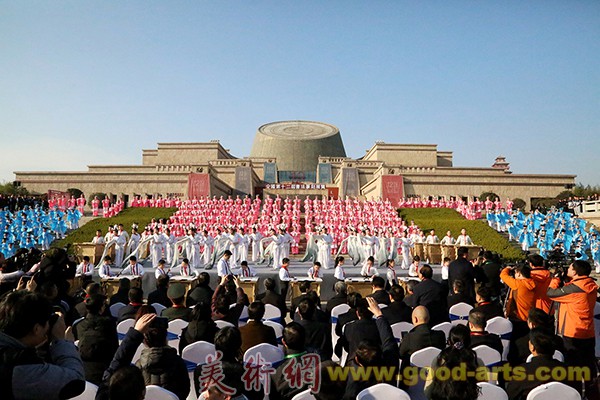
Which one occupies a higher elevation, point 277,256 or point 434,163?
point 434,163

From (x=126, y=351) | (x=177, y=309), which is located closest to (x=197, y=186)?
(x=177, y=309)

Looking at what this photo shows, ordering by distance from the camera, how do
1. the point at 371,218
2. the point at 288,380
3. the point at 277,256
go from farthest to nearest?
1. the point at 371,218
2. the point at 277,256
3. the point at 288,380

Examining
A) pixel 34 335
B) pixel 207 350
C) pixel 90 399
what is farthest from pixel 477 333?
pixel 34 335

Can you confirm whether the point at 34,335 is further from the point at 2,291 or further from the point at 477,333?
the point at 2,291

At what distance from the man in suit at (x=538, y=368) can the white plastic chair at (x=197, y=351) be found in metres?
2.55

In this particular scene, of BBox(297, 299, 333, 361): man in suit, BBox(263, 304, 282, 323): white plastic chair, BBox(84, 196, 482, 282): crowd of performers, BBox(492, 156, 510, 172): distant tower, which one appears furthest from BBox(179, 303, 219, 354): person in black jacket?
BBox(492, 156, 510, 172): distant tower

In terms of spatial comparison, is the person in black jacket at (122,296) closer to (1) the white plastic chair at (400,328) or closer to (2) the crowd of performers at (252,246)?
(1) the white plastic chair at (400,328)

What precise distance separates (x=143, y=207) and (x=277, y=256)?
1498 cm

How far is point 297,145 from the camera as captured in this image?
6031 cm

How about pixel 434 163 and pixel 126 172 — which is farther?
pixel 434 163

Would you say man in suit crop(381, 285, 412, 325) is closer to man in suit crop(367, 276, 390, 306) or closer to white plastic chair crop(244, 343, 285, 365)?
man in suit crop(367, 276, 390, 306)

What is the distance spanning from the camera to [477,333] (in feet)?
13.2

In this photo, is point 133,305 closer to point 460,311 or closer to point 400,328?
point 400,328

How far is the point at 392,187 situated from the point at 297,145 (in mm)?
29440
